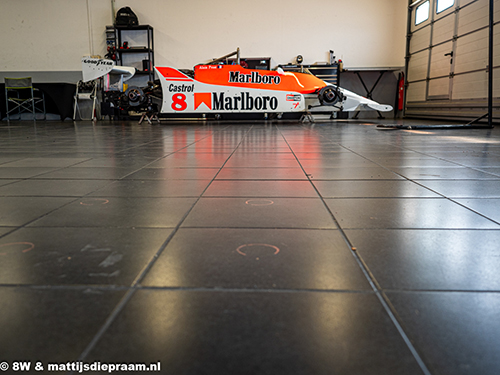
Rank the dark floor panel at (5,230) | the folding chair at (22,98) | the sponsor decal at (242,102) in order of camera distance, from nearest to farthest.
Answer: the dark floor panel at (5,230), the sponsor decal at (242,102), the folding chair at (22,98)

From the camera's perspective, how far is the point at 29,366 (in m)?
0.57

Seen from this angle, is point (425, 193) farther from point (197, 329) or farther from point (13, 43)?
point (13, 43)

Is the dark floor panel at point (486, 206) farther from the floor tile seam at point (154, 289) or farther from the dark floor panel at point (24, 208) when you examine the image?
the dark floor panel at point (24, 208)

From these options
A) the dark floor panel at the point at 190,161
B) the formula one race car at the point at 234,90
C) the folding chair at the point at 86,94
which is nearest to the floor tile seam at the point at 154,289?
Result: the dark floor panel at the point at 190,161

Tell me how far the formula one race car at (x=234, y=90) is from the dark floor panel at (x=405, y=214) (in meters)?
6.13

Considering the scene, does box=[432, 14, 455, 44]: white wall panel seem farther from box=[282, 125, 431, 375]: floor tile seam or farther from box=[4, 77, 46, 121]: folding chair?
box=[4, 77, 46, 121]: folding chair

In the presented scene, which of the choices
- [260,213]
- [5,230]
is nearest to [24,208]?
[5,230]

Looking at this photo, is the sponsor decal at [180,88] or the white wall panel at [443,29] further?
the white wall panel at [443,29]

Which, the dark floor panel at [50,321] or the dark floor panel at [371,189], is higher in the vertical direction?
A: the dark floor panel at [371,189]

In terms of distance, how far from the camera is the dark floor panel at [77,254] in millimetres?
860

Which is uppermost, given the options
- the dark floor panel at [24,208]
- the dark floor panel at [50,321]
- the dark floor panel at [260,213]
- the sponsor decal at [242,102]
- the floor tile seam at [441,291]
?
the sponsor decal at [242,102]

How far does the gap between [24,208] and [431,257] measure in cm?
145

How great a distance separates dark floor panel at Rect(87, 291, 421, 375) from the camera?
0.57 metres

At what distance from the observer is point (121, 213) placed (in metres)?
1.39
